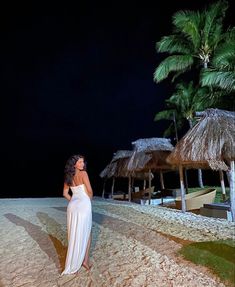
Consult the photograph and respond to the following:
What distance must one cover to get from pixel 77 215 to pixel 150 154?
10612 millimetres

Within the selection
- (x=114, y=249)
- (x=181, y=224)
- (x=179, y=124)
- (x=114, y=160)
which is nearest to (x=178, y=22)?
(x=114, y=160)

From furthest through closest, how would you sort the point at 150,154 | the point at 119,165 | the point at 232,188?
the point at 119,165, the point at 150,154, the point at 232,188

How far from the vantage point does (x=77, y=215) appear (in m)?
4.33

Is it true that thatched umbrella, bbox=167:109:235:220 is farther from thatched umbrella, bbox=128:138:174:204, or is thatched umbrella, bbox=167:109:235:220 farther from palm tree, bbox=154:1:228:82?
palm tree, bbox=154:1:228:82

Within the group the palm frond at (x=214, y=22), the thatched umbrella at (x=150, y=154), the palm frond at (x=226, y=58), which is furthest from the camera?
the palm frond at (x=214, y=22)

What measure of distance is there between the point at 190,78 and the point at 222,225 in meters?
21.6

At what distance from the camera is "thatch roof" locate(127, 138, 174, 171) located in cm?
1462

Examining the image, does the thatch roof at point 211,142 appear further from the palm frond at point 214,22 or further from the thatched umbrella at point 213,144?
the palm frond at point 214,22

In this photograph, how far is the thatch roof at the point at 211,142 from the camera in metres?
8.36

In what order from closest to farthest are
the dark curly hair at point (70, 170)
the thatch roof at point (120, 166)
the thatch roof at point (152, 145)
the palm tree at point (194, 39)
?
the dark curly hair at point (70, 170) < the thatch roof at point (152, 145) < the thatch roof at point (120, 166) < the palm tree at point (194, 39)

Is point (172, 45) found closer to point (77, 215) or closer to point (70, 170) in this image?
point (70, 170)

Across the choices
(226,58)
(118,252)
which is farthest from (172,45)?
(118,252)

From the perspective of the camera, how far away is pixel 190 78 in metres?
26.9

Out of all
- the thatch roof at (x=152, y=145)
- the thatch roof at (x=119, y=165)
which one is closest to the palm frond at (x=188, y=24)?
the thatch roof at (x=152, y=145)
